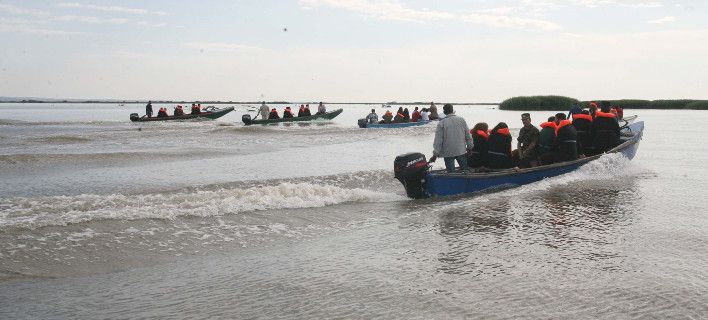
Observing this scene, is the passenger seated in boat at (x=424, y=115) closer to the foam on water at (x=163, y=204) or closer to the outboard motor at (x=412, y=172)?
the outboard motor at (x=412, y=172)

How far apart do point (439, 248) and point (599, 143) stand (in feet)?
30.2

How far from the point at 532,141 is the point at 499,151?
4.86 ft

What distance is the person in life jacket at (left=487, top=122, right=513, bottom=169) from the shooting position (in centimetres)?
1141

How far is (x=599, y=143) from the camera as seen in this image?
14117 millimetres

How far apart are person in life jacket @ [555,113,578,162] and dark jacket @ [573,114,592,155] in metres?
1.51

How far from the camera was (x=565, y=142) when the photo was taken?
41.8 feet

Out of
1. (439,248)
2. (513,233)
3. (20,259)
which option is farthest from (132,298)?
(513,233)

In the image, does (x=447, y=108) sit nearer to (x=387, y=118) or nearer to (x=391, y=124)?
(x=391, y=124)

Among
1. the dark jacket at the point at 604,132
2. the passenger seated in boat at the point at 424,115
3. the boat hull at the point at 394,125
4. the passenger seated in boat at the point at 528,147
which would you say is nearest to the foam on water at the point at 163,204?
the passenger seated in boat at the point at 528,147

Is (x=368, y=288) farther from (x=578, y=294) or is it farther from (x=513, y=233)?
(x=513, y=233)

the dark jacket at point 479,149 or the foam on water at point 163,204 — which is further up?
the dark jacket at point 479,149

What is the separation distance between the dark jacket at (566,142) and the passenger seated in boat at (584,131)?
1.51 m

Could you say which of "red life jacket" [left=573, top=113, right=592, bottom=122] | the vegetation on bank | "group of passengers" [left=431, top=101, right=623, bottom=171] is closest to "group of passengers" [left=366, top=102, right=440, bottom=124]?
"group of passengers" [left=431, top=101, right=623, bottom=171]

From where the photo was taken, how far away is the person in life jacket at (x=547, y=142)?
12.7 metres
